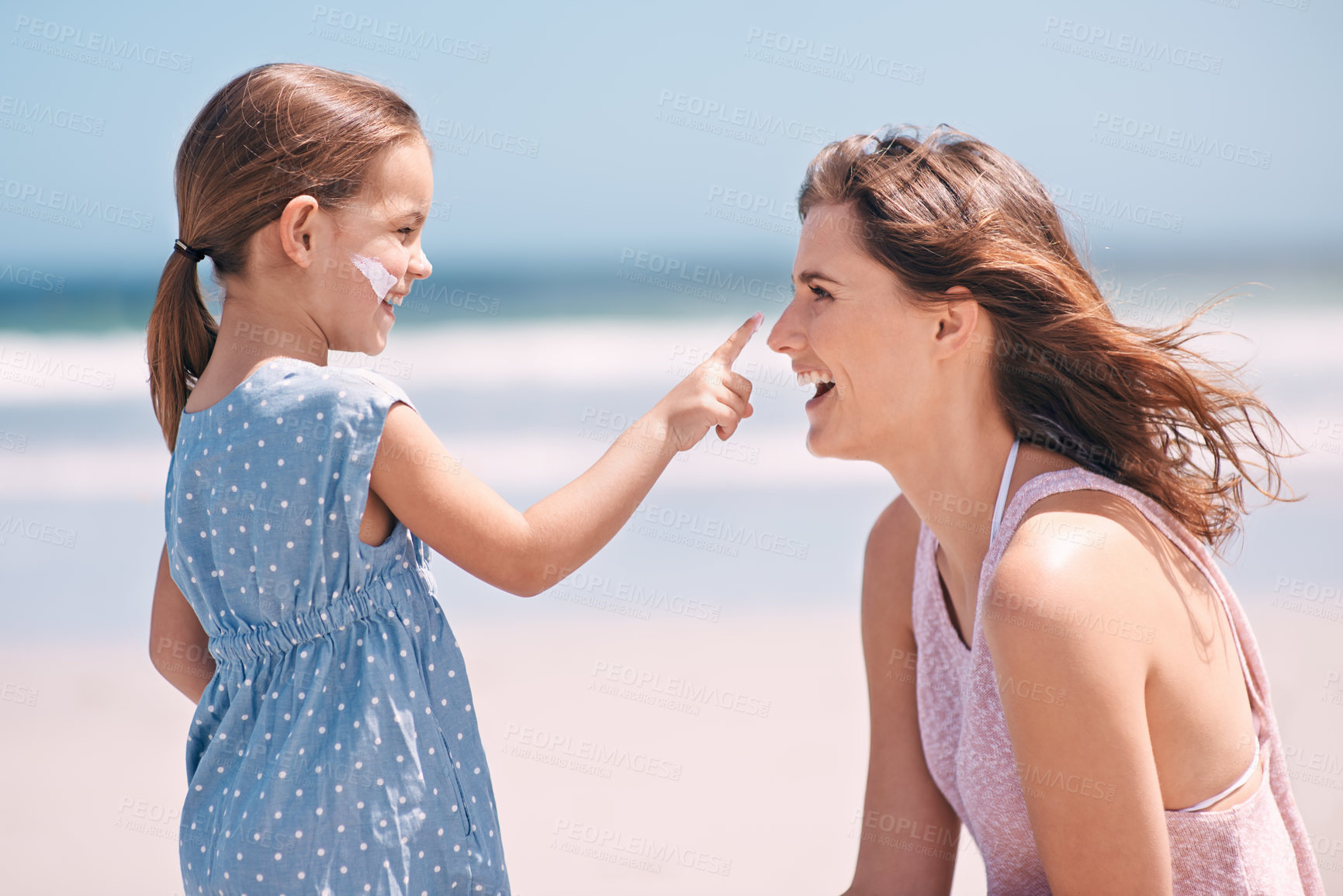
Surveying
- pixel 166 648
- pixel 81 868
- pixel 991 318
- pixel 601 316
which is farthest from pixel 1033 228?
pixel 601 316

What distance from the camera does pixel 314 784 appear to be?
6.36ft

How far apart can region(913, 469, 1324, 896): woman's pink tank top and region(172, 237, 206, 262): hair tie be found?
175 centimetres

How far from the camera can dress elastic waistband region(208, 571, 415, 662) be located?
2.01m

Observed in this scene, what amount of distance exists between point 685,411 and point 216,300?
1.06 metres

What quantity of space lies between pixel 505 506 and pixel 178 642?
2.93ft

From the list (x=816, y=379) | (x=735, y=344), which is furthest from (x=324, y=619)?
(x=816, y=379)

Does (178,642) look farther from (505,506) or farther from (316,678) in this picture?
(505,506)

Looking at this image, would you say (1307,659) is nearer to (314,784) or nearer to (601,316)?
(314,784)

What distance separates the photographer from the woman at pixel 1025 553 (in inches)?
71.6

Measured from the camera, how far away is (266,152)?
6.84 feet

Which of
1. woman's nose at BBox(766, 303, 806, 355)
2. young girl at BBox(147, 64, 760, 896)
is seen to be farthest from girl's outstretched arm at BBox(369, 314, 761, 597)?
woman's nose at BBox(766, 303, 806, 355)

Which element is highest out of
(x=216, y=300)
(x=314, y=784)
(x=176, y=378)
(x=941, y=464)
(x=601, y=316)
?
(x=601, y=316)

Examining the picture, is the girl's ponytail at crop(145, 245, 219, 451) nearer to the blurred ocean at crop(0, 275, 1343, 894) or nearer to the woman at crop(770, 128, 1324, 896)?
the woman at crop(770, 128, 1324, 896)

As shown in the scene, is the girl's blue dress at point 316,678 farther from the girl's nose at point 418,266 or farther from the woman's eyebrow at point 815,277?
the woman's eyebrow at point 815,277
